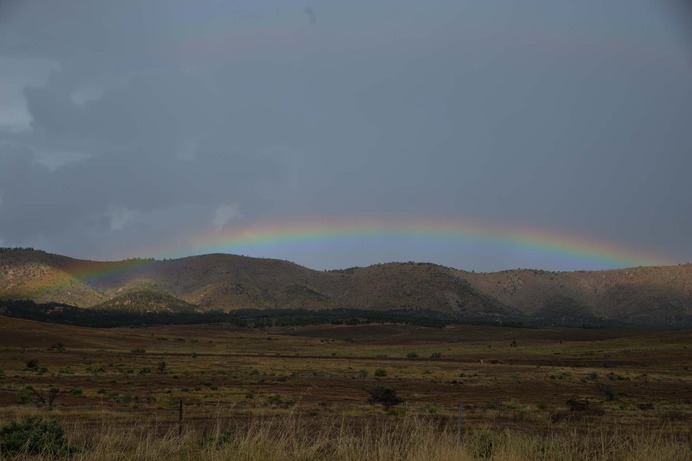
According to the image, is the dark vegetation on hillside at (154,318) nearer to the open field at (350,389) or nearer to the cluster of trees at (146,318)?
the cluster of trees at (146,318)

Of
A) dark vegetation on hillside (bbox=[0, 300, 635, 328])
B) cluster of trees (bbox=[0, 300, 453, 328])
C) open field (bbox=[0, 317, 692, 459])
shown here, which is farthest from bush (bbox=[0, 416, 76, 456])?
cluster of trees (bbox=[0, 300, 453, 328])

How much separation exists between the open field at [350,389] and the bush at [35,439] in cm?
80

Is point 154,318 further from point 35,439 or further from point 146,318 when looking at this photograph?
point 35,439

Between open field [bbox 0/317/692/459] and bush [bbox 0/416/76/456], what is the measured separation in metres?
0.80

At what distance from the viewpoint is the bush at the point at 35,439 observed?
11.2 metres

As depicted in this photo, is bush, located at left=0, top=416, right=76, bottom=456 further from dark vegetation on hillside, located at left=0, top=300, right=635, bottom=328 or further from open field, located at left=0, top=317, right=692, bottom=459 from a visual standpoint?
dark vegetation on hillside, located at left=0, top=300, right=635, bottom=328

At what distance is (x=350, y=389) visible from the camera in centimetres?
3941

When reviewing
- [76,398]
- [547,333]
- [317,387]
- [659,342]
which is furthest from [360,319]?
[76,398]

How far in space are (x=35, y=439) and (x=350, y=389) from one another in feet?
94.2

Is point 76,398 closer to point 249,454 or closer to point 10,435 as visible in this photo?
point 10,435

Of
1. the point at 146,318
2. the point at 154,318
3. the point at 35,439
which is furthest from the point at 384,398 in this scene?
the point at 146,318

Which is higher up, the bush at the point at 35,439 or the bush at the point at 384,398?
the bush at the point at 35,439

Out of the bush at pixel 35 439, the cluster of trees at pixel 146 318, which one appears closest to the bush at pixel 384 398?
the bush at pixel 35 439

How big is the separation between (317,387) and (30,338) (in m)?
55.1
